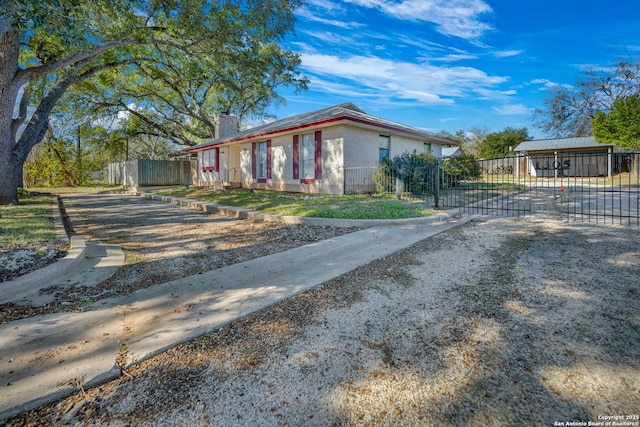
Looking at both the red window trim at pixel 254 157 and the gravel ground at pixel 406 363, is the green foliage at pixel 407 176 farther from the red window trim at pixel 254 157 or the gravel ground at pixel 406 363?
the gravel ground at pixel 406 363

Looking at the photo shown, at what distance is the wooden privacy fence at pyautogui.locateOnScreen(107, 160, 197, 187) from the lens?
23.3m

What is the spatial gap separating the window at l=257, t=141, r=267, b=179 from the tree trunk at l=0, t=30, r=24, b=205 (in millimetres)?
9011

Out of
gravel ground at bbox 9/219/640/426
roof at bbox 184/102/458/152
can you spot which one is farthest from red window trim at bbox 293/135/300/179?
gravel ground at bbox 9/219/640/426

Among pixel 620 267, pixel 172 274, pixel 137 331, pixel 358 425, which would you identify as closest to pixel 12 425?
pixel 137 331

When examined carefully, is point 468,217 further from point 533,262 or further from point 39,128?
point 39,128

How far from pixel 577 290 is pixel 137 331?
434 cm

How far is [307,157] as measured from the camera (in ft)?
44.4

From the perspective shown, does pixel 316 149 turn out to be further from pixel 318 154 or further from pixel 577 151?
pixel 577 151

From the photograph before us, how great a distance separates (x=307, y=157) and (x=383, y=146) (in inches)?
139

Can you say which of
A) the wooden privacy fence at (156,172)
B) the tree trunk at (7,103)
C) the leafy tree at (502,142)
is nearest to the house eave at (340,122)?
the wooden privacy fence at (156,172)

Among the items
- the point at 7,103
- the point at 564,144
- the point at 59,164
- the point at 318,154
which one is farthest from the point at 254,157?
the point at 564,144

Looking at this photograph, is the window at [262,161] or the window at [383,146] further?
the window at [262,161]

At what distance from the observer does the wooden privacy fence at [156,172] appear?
2327 centimetres

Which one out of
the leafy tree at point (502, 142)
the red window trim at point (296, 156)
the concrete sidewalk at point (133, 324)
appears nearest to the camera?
the concrete sidewalk at point (133, 324)
